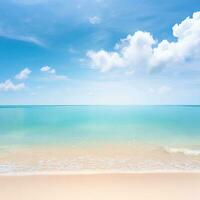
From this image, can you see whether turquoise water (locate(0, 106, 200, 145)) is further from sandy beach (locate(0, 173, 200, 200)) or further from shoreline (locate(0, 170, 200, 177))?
sandy beach (locate(0, 173, 200, 200))

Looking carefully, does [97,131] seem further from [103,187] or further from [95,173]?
[103,187]

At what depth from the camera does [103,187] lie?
3955mm

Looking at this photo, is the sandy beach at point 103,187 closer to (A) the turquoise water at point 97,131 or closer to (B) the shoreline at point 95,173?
(B) the shoreline at point 95,173

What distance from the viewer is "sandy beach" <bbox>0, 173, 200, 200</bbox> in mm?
3605

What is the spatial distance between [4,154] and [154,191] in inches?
191

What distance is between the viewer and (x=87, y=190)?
3818 mm

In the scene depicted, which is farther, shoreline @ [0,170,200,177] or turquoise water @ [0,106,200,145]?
turquoise water @ [0,106,200,145]

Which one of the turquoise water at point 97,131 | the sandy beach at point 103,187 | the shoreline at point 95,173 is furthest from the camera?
the turquoise water at point 97,131

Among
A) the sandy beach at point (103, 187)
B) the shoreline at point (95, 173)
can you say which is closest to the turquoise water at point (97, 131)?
the shoreline at point (95, 173)

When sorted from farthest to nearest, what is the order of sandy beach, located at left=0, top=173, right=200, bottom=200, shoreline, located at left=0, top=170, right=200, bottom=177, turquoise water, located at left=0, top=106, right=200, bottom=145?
turquoise water, located at left=0, top=106, right=200, bottom=145 < shoreline, located at left=0, top=170, right=200, bottom=177 < sandy beach, located at left=0, top=173, right=200, bottom=200

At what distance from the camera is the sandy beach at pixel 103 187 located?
3.61 m

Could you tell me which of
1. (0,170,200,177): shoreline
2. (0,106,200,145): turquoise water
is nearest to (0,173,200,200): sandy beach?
(0,170,200,177): shoreline

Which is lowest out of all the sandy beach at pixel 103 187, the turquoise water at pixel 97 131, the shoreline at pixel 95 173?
the sandy beach at pixel 103 187

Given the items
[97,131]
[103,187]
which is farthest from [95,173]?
[97,131]
